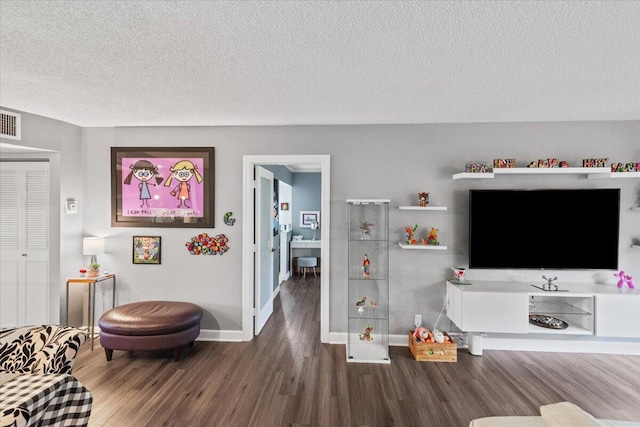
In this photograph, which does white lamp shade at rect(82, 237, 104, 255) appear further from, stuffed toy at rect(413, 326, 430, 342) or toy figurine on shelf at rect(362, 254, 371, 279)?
stuffed toy at rect(413, 326, 430, 342)

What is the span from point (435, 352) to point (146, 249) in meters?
3.51

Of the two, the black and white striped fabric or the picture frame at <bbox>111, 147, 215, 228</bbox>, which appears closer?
the black and white striped fabric

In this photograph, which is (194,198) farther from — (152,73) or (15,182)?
(15,182)

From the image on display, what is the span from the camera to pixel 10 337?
2.19 meters

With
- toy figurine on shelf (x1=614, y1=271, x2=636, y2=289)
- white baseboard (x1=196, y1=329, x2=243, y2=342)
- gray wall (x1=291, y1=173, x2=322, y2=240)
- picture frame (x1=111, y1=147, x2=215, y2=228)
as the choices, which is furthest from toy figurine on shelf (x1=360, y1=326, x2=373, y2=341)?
gray wall (x1=291, y1=173, x2=322, y2=240)

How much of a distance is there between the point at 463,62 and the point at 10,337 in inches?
143

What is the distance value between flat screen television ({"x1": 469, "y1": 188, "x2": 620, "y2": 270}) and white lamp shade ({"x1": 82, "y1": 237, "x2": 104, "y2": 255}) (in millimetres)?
4243

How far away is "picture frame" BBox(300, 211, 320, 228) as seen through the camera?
26.2ft

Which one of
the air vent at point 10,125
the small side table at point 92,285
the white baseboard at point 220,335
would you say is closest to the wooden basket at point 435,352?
the white baseboard at point 220,335

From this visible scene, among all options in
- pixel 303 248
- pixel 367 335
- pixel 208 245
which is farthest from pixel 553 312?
pixel 303 248

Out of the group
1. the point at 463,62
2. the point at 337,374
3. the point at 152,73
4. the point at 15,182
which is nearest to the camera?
the point at 463,62

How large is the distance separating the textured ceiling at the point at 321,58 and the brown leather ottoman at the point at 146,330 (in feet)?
6.86

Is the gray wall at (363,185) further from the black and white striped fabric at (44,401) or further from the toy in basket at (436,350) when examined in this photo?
the black and white striped fabric at (44,401)

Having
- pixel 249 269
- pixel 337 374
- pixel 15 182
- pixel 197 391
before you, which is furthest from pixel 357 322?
pixel 15 182
